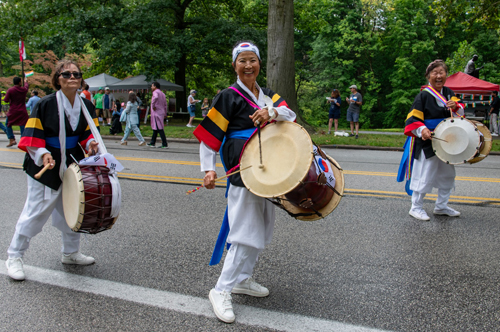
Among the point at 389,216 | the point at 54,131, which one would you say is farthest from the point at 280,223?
the point at 54,131

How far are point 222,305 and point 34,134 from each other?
76.8 inches

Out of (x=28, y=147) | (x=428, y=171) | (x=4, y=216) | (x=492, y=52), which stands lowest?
(x=4, y=216)

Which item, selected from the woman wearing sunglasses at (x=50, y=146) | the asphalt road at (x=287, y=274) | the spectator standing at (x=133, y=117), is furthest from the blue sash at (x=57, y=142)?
the spectator standing at (x=133, y=117)

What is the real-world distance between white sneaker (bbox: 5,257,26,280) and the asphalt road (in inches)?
2.1

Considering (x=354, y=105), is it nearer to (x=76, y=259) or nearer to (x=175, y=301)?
(x=76, y=259)

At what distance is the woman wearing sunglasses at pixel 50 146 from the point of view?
322 cm

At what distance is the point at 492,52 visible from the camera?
3456 cm

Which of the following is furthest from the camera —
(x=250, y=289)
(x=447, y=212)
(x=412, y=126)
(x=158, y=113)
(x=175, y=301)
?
(x=158, y=113)

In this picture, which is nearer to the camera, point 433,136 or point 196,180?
point 433,136

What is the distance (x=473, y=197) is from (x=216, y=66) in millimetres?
19528

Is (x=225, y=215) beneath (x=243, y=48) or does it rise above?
beneath

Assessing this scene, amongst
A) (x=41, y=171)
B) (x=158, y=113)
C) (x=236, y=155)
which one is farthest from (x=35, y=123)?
(x=158, y=113)

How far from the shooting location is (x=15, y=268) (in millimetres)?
3318

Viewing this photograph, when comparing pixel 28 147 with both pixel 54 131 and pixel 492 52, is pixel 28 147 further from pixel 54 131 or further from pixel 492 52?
pixel 492 52
